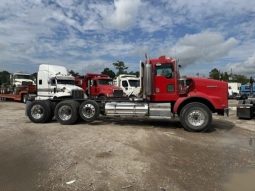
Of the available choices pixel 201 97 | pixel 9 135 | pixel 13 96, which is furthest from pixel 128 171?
pixel 13 96

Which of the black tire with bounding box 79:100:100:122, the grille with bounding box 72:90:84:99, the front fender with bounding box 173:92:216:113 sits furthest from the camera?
the grille with bounding box 72:90:84:99

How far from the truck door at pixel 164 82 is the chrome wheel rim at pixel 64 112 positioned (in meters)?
4.23

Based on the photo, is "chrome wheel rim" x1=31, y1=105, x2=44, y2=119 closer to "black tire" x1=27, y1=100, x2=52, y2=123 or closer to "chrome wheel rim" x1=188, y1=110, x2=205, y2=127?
"black tire" x1=27, y1=100, x2=52, y2=123

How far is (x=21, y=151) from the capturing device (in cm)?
977

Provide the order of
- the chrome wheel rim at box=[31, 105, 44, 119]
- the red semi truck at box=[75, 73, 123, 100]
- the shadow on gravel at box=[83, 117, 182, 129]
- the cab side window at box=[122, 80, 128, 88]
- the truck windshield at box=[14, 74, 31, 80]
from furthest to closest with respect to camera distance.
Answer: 1. the truck windshield at box=[14, 74, 31, 80]
2. the cab side window at box=[122, 80, 128, 88]
3. the red semi truck at box=[75, 73, 123, 100]
4. the chrome wheel rim at box=[31, 105, 44, 119]
5. the shadow on gravel at box=[83, 117, 182, 129]

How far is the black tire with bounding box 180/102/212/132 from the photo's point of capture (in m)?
14.4

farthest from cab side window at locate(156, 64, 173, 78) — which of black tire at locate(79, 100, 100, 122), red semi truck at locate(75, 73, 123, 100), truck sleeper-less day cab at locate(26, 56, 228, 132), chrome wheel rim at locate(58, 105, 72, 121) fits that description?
red semi truck at locate(75, 73, 123, 100)

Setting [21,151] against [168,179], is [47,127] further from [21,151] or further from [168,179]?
[168,179]

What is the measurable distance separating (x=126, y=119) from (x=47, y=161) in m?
10.2

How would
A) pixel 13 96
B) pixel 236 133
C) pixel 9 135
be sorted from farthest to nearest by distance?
1. pixel 13 96
2. pixel 236 133
3. pixel 9 135

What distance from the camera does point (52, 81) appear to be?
22297 millimetres

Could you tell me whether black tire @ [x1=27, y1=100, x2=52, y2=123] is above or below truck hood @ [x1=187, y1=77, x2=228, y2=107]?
below

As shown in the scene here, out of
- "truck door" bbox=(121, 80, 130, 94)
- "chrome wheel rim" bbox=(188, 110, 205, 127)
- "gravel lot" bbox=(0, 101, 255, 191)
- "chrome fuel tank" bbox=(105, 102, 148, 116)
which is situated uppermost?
"truck door" bbox=(121, 80, 130, 94)

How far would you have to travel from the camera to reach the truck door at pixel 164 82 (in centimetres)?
1530
